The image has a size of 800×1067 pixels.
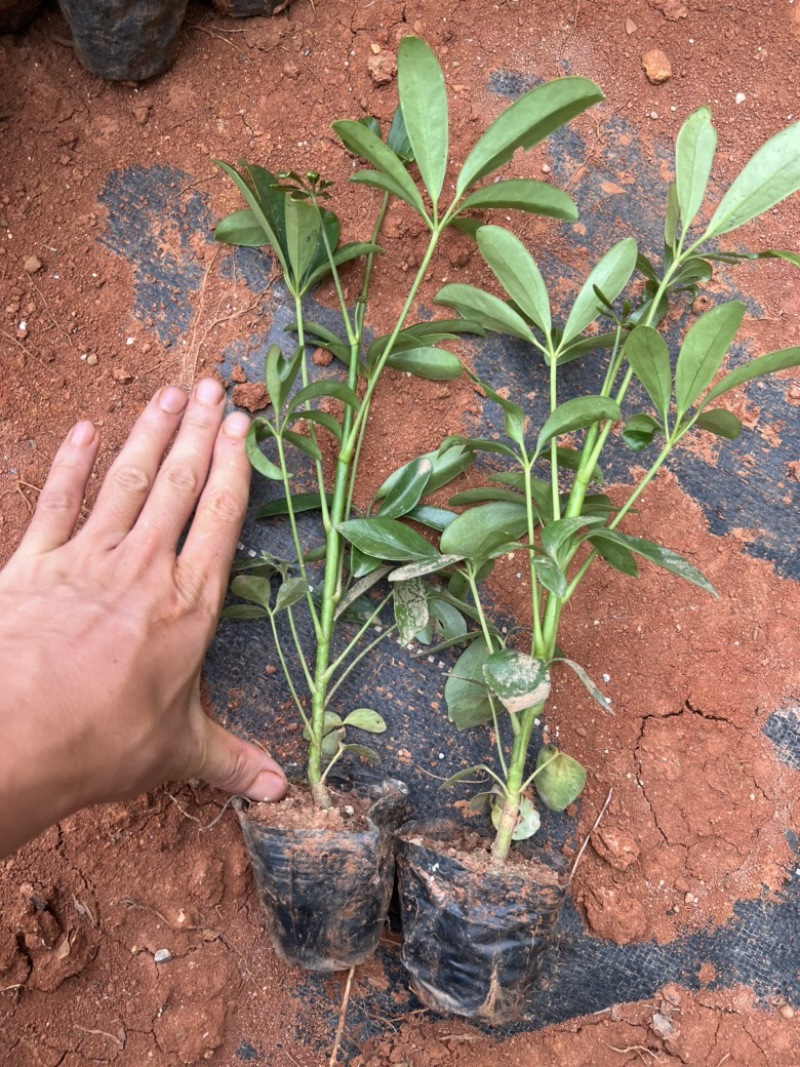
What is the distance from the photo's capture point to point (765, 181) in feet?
4.17

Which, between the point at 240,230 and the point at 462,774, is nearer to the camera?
the point at 462,774

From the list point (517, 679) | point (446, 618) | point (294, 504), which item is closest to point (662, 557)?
point (517, 679)

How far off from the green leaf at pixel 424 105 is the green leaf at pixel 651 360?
0.38 meters

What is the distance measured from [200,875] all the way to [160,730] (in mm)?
399

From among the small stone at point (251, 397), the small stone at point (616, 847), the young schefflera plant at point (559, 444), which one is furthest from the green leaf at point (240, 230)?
the small stone at point (616, 847)

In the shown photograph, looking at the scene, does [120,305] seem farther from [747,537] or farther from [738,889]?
[738,889]

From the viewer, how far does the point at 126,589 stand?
1.33 meters

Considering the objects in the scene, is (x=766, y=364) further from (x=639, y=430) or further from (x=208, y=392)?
(x=208, y=392)

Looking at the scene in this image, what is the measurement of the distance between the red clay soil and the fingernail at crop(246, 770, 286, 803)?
152mm

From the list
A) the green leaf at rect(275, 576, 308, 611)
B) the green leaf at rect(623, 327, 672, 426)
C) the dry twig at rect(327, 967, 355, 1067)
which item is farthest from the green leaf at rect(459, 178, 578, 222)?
the dry twig at rect(327, 967, 355, 1067)

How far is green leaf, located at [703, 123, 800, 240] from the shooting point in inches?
49.3

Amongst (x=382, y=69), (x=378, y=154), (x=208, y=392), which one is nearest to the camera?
(x=378, y=154)

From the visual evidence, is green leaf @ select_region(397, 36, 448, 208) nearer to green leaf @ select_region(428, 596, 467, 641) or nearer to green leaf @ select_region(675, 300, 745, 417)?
green leaf @ select_region(675, 300, 745, 417)

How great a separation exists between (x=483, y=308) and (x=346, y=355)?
0.25 meters
